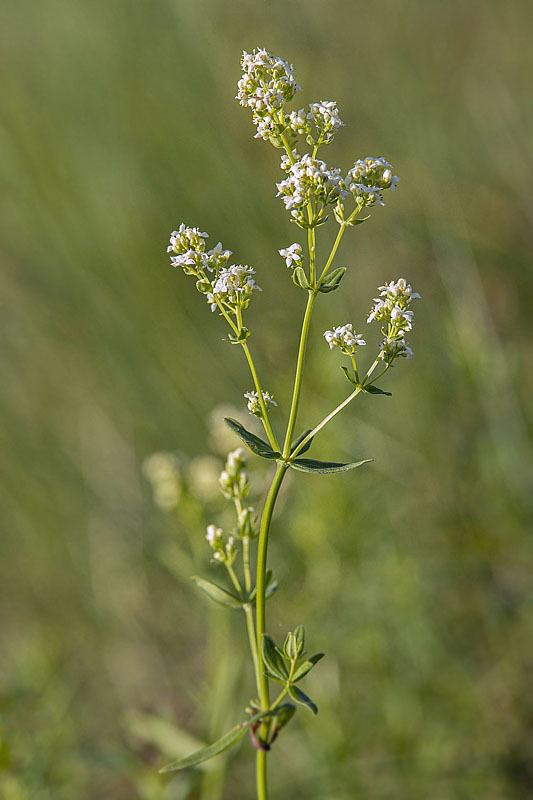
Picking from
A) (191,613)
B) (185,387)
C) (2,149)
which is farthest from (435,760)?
(2,149)

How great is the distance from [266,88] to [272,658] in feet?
2.36

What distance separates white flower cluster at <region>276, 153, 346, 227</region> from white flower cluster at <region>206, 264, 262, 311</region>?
0.10 metres

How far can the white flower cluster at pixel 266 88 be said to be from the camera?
960 millimetres

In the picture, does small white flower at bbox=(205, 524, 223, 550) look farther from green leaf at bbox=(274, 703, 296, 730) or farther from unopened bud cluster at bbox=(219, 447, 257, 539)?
green leaf at bbox=(274, 703, 296, 730)

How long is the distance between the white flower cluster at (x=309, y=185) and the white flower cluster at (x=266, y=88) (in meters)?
0.06

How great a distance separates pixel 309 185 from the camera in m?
0.93

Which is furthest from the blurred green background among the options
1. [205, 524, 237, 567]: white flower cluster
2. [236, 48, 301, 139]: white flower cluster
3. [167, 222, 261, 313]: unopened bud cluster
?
[236, 48, 301, 139]: white flower cluster

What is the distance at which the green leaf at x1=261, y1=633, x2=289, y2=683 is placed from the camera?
939 mm

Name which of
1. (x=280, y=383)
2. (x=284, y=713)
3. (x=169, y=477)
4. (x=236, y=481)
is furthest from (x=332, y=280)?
(x=280, y=383)

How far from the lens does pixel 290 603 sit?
84.4 inches

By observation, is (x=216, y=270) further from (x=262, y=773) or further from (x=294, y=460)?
(x=262, y=773)

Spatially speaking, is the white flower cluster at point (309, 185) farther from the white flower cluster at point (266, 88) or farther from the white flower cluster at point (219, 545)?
the white flower cluster at point (219, 545)

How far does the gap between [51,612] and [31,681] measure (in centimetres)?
144

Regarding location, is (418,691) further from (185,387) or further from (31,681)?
(185,387)
